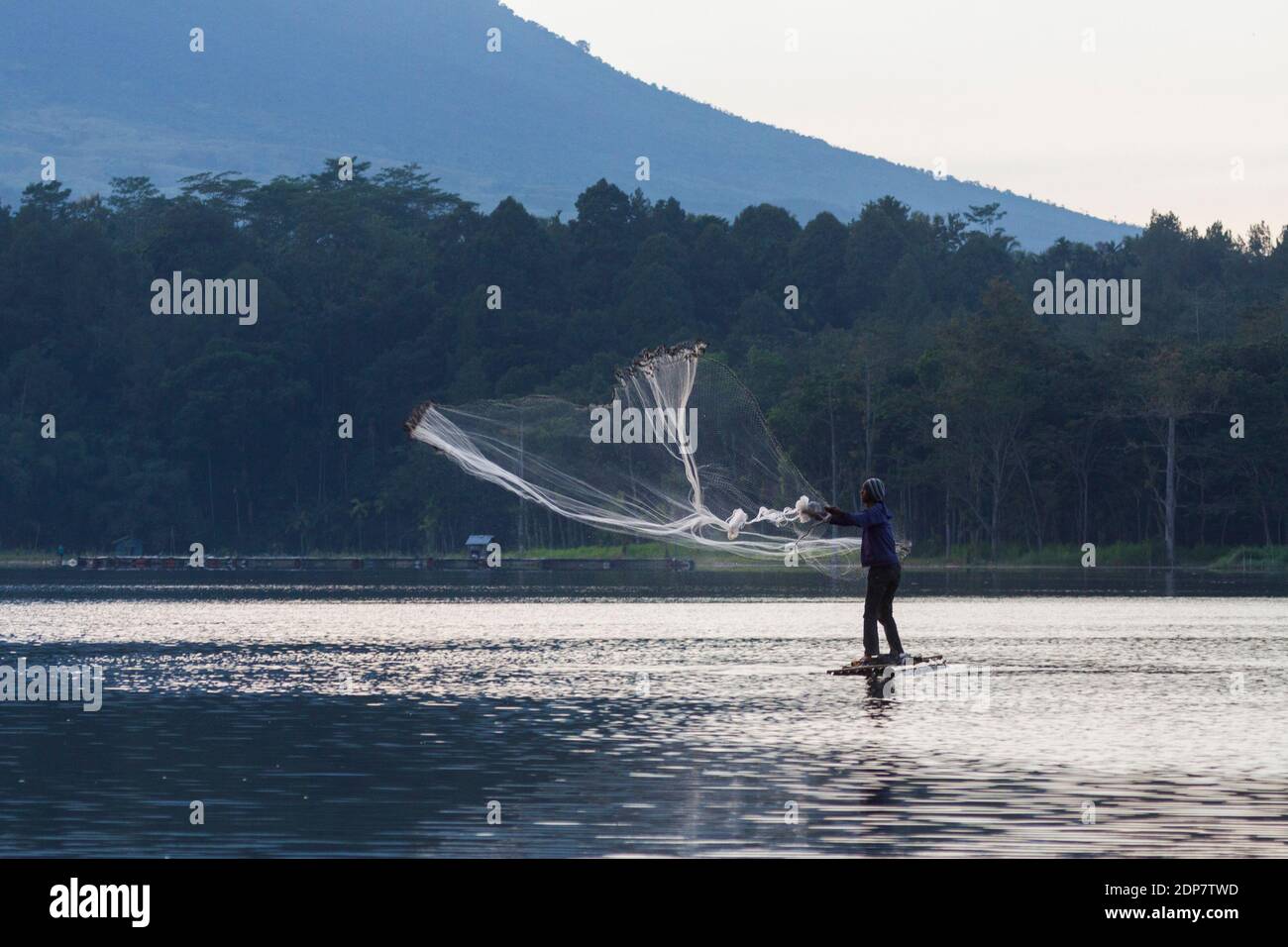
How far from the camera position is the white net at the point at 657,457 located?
34.3 meters

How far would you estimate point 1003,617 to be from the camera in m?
55.1

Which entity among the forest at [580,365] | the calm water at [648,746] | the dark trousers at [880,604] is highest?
the forest at [580,365]

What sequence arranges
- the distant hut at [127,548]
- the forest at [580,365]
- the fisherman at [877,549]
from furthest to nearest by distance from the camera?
the distant hut at [127,548] → the forest at [580,365] → the fisherman at [877,549]

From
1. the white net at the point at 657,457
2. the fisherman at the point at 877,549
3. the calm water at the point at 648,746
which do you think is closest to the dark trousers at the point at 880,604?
the fisherman at the point at 877,549

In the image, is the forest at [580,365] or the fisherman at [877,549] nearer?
the fisherman at [877,549]

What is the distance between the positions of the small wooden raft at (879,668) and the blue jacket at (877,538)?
1.62 m

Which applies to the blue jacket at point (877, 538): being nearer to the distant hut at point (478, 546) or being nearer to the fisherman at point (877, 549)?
the fisherman at point (877, 549)

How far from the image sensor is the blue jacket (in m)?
28.4

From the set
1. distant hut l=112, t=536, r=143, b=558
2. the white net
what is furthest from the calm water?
distant hut l=112, t=536, r=143, b=558

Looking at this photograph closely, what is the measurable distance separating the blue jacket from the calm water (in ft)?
6.08

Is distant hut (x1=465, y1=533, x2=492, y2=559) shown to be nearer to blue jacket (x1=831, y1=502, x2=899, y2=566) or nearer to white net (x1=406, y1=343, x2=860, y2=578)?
white net (x1=406, y1=343, x2=860, y2=578)

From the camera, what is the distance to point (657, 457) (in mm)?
42281

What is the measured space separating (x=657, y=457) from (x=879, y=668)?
12753 millimetres

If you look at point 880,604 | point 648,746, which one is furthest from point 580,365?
point 648,746
